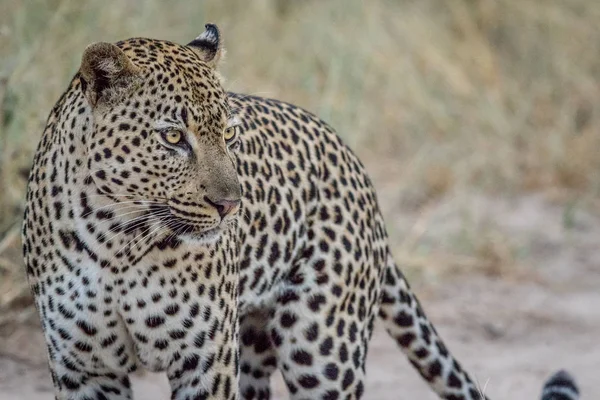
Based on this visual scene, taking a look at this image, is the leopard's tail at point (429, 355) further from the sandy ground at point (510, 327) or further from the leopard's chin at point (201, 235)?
the leopard's chin at point (201, 235)

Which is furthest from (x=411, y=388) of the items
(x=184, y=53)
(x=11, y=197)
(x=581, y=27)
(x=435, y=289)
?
(x=581, y=27)

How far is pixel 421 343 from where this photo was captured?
18.1 feet

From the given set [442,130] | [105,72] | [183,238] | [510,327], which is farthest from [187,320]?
[442,130]

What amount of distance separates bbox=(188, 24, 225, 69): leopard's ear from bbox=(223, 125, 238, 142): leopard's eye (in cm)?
34

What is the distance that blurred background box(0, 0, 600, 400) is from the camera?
7.12 m

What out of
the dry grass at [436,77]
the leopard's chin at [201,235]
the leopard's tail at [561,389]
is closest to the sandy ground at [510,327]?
the dry grass at [436,77]

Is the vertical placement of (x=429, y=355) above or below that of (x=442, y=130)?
below

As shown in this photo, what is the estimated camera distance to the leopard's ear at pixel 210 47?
15.5ft

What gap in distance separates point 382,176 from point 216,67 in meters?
5.92

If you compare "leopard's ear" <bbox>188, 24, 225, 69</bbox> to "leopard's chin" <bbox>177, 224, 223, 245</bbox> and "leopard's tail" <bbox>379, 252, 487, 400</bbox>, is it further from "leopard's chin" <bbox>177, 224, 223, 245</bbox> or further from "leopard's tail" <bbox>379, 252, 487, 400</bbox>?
"leopard's tail" <bbox>379, 252, 487, 400</bbox>

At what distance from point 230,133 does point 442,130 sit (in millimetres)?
7000

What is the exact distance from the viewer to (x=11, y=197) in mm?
6926

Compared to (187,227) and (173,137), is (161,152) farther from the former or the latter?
(187,227)

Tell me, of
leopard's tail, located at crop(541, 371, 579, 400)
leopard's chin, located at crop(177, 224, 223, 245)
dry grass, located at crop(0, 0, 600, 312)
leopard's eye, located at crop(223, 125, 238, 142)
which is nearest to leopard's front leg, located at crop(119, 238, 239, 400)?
leopard's chin, located at crop(177, 224, 223, 245)
